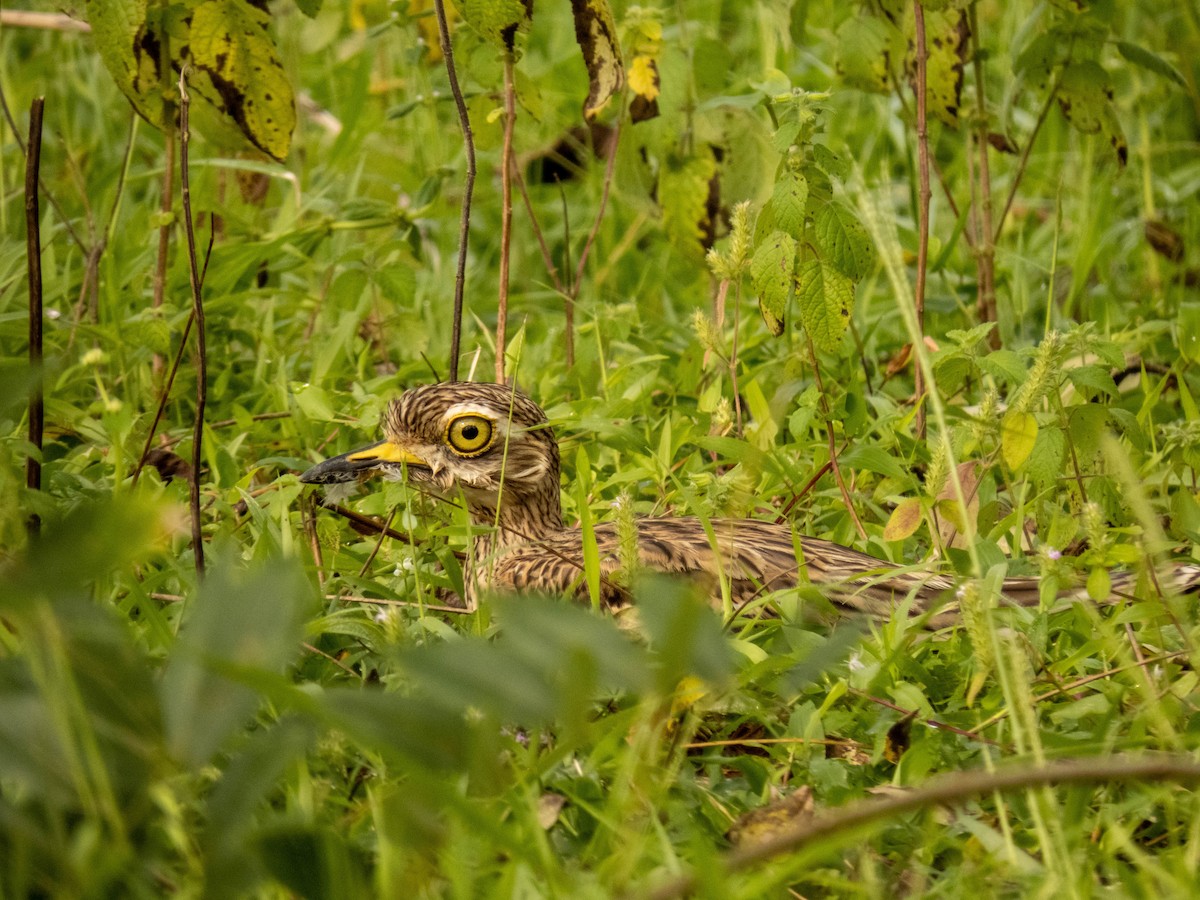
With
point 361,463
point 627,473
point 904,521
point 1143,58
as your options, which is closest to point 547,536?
point 627,473

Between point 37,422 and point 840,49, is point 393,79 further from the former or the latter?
point 37,422

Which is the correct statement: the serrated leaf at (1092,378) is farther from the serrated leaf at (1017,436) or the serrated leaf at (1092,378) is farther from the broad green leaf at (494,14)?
the broad green leaf at (494,14)

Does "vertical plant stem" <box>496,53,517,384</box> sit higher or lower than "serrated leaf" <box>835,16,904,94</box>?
lower

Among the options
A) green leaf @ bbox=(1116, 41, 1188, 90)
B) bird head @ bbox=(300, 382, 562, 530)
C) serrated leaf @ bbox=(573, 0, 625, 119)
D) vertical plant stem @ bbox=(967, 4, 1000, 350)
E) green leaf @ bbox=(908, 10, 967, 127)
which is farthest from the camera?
vertical plant stem @ bbox=(967, 4, 1000, 350)

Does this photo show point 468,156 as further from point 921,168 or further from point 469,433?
point 921,168

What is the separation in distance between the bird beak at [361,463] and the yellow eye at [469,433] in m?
0.11

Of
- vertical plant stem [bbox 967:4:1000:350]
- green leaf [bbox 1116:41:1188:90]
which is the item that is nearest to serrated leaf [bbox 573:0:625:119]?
vertical plant stem [bbox 967:4:1000:350]

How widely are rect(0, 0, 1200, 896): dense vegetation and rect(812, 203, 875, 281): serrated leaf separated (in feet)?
0.03

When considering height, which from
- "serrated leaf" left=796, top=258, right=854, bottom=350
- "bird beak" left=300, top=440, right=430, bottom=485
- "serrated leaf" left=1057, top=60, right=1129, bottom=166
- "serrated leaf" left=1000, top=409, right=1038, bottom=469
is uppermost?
"serrated leaf" left=1057, top=60, right=1129, bottom=166

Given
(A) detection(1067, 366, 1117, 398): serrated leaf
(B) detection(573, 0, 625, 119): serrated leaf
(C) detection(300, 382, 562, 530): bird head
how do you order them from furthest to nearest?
(C) detection(300, 382, 562, 530): bird head < (B) detection(573, 0, 625, 119): serrated leaf < (A) detection(1067, 366, 1117, 398): serrated leaf

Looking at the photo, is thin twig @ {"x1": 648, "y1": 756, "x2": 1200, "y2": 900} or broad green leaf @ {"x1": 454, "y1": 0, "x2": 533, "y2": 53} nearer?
thin twig @ {"x1": 648, "y1": 756, "x2": 1200, "y2": 900}

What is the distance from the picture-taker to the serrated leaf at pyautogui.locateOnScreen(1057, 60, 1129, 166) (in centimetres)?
482

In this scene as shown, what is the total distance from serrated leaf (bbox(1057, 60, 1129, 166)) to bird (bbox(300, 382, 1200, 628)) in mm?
1731

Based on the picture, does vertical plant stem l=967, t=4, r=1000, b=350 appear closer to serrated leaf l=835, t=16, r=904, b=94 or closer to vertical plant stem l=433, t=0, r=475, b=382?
serrated leaf l=835, t=16, r=904, b=94
